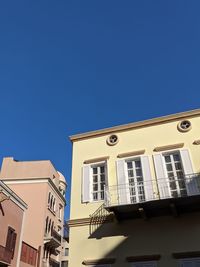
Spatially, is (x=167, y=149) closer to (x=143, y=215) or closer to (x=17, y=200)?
(x=143, y=215)

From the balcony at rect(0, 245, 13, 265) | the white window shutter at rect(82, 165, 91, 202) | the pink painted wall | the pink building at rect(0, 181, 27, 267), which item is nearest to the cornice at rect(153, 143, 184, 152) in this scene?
the white window shutter at rect(82, 165, 91, 202)

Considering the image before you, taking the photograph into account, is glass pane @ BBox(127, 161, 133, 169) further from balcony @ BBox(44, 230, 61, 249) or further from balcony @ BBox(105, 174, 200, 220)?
balcony @ BBox(44, 230, 61, 249)

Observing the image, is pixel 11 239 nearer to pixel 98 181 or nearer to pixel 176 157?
pixel 98 181

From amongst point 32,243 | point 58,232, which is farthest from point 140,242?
point 58,232

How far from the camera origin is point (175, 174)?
1361 cm

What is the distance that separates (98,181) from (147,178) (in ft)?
8.48

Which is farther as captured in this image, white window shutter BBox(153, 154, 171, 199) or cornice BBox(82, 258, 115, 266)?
white window shutter BBox(153, 154, 171, 199)

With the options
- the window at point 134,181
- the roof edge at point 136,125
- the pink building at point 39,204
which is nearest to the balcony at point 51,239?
the pink building at point 39,204

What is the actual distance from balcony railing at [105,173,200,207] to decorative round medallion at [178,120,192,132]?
98.7 inches

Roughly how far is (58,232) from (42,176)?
7887mm

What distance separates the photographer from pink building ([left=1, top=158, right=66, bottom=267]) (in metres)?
29.6

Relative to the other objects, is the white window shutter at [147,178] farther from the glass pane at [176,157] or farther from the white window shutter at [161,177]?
the glass pane at [176,157]

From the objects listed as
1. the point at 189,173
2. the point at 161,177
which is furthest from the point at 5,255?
the point at 189,173

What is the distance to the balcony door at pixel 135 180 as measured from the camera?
13.6 m
